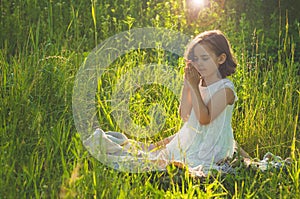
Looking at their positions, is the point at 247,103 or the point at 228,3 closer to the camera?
the point at 247,103

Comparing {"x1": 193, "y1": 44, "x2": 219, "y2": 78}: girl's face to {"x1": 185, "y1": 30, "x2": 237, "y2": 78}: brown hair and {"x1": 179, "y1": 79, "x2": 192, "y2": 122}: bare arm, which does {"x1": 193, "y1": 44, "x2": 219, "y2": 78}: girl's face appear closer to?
{"x1": 185, "y1": 30, "x2": 237, "y2": 78}: brown hair

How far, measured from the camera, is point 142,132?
403 cm

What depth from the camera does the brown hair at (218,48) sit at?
393cm

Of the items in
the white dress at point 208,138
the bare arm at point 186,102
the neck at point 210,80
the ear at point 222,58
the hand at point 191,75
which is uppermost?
the ear at point 222,58

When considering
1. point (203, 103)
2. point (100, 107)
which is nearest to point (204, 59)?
point (203, 103)

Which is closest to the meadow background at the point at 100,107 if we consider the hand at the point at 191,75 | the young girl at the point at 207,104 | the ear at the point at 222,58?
the young girl at the point at 207,104

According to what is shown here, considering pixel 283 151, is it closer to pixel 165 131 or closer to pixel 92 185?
pixel 165 131

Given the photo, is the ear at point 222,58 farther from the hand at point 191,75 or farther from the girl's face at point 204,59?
the hand at point 191,75

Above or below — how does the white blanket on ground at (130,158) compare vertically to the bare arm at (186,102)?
below

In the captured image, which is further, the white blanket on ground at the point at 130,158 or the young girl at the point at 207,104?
the young girl at the point at 207,104

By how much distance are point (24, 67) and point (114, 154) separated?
0.97 m

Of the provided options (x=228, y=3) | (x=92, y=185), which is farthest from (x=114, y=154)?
(x=228, y=3)

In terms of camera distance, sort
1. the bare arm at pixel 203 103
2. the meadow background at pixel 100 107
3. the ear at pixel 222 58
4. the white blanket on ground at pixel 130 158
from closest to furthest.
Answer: the meadow background at pixel 100 107, the white blanket on ground at pixel 130 158, the bare arm at pixel 203 103, the ear at pixel 222 58

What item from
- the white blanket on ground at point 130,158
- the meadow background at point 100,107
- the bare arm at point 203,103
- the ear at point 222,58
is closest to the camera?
the meadow background at point 100,107
